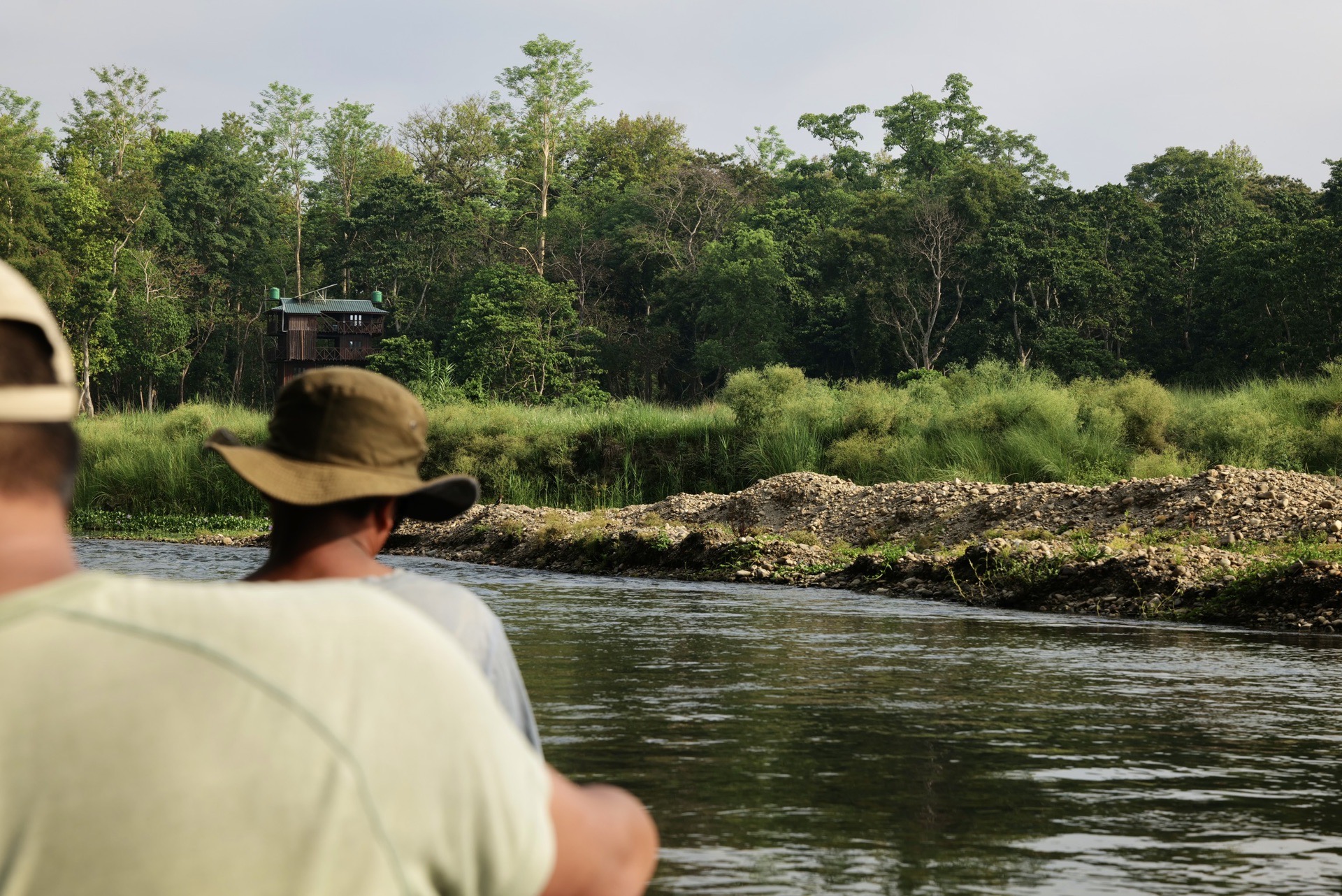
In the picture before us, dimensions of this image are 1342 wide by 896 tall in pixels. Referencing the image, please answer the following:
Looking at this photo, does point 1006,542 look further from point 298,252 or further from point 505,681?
point 298,252

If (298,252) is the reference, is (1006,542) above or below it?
below

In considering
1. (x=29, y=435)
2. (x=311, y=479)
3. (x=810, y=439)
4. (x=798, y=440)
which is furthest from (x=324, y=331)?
(x=29, y=435)

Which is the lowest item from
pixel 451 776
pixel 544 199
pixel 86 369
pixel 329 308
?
pixel 451 776

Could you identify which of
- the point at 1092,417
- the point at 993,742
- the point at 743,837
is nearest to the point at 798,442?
the point at 1092,417

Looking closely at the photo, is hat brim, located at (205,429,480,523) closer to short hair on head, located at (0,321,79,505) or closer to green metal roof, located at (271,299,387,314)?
short hair on head, located at (0,321,79,505)

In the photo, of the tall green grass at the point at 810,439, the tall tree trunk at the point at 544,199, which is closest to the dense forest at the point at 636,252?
the tall tree trunk at the point at 544,199

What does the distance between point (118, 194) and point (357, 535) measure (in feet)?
244

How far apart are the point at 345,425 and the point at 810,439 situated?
99.4 ft

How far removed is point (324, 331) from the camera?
6456 centimetres

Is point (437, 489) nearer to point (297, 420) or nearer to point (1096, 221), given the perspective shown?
point (297, 420)

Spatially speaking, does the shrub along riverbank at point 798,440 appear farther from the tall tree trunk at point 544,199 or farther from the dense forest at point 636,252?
the tall tree trunk at point 544,199

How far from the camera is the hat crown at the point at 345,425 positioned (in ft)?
9.82

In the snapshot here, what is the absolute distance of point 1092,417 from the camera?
96.3ft

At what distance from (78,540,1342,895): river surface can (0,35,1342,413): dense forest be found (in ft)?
109
